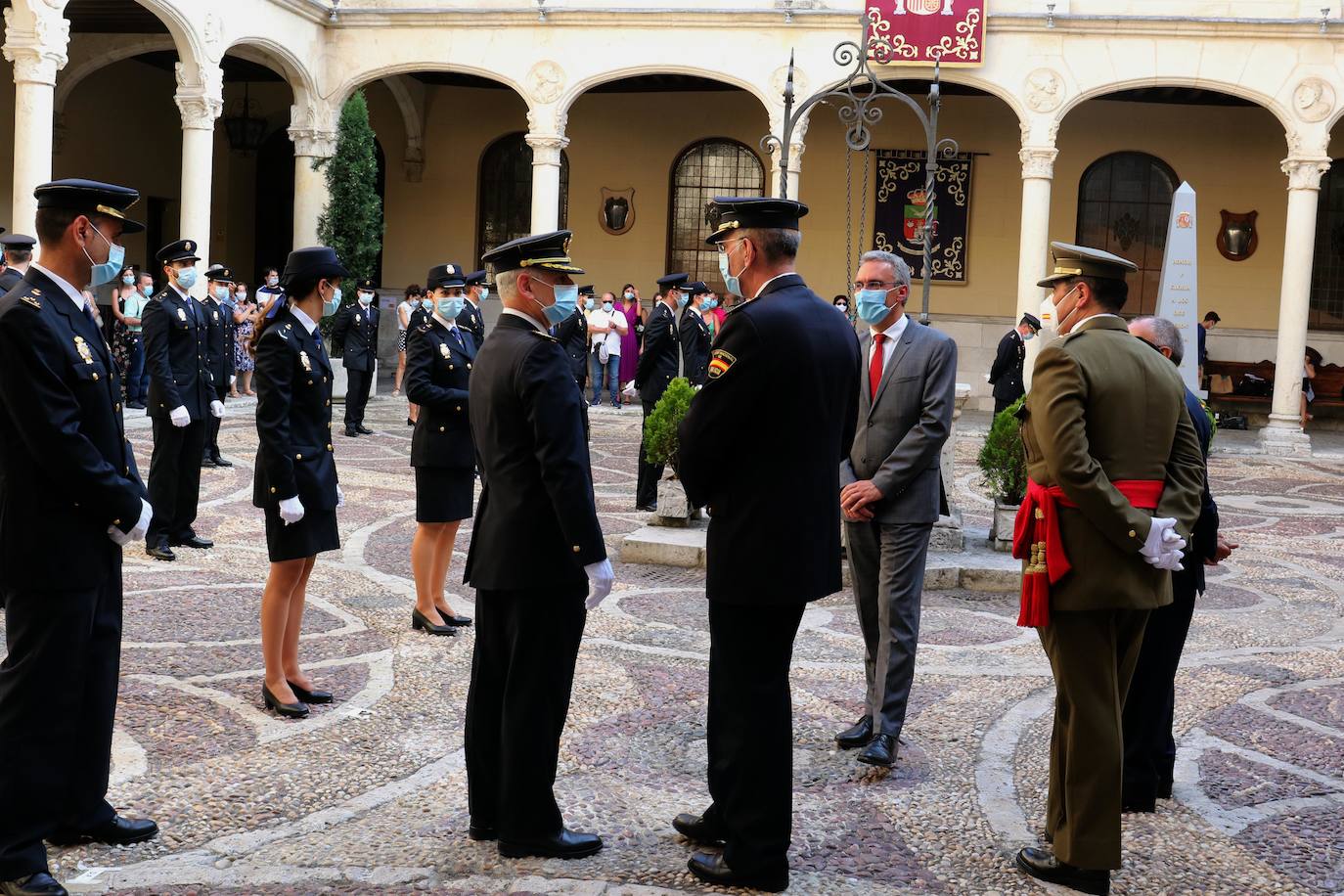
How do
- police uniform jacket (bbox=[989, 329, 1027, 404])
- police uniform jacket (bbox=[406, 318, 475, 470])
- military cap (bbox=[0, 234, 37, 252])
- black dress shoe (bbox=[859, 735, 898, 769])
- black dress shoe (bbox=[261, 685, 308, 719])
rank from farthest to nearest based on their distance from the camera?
police uniform jacket (bbox=[989, 329, 1027, 404])
military cap (bbox=[0, 234, 37, 252])
police uniform jacket (bbox=[406, 318, 475, 470])
black dress shoe (bbox=[261, 685, 308, 719])
black dress shoe (bbox=[859, 735, 898, 769])

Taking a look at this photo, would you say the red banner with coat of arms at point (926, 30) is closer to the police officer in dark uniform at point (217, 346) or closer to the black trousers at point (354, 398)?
the black trousers at point (354, 398)

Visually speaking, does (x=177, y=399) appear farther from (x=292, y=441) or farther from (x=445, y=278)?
(x=292, y=441)

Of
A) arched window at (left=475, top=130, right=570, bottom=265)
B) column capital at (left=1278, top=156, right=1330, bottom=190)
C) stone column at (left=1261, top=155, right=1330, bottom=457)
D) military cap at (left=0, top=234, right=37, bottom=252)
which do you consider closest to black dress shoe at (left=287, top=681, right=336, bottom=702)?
military cap at (left=0, top=234, right=37, bottom=252)

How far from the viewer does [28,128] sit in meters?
14.3

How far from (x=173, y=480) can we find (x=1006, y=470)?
205 inches

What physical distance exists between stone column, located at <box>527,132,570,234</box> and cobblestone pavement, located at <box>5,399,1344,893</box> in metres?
12.0

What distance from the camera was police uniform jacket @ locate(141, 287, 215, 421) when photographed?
26.6ft

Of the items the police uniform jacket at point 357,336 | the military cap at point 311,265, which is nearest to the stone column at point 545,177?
the police uniform jacket at point 357,336

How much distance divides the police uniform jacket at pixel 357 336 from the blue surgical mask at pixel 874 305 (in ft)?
34.6

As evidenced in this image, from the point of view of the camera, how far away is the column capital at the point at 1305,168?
17734 mm

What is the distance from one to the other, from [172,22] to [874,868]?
1557 centimetres

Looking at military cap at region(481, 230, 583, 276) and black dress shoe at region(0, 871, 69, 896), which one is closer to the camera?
black dress shoe at region(0, 871, 69, 896)

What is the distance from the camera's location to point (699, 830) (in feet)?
12.7

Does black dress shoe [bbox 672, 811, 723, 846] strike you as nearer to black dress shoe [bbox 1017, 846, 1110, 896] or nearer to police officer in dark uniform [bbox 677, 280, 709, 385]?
black dress shoe [bbox 1017, 846, 1110, 896]
